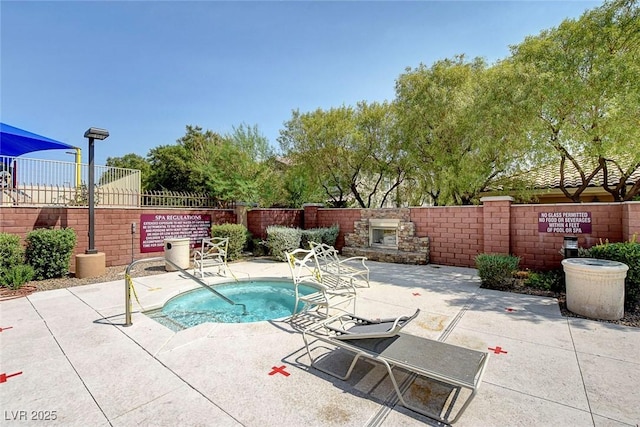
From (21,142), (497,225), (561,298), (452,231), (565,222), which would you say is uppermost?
(21,142)

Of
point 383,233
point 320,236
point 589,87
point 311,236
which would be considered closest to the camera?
point 589,87

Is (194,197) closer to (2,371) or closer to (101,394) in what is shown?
(2,371)

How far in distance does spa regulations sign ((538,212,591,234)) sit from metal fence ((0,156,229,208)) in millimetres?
10930

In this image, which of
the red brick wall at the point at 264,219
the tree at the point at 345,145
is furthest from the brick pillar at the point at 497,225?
the red brick wall at the point at 264,219

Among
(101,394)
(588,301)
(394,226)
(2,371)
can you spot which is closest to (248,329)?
(101,394)

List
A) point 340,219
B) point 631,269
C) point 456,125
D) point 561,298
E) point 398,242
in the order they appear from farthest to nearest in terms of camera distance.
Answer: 1. point 340,219
2. point 398,242
3. point 456,125
4. point 561,298
5. point 631,269

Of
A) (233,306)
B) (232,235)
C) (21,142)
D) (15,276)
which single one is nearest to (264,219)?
(232,235)

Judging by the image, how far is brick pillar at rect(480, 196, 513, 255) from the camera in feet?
26.4

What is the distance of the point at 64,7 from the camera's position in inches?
268

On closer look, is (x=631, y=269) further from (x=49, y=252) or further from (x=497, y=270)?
(x=49, y=252)

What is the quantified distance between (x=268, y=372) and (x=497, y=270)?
5.51 meters

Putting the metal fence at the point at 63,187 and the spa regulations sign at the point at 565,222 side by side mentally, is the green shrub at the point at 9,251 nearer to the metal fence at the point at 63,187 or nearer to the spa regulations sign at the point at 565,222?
the metal fence at the point at 63,187

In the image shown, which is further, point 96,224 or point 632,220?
point 96,224

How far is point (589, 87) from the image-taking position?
662 cm
